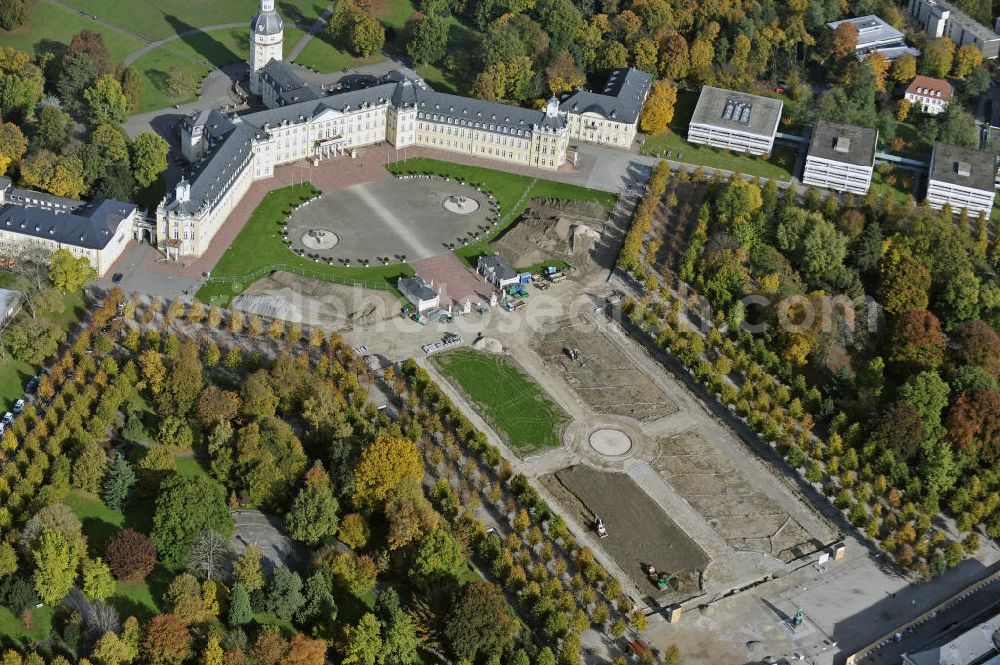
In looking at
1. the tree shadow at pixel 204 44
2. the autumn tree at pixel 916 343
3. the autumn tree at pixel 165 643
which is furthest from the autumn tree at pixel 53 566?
the tree shadow at pixel 204 44

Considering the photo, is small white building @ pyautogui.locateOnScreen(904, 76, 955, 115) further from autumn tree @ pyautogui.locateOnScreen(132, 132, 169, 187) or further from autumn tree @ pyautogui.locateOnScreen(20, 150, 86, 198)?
autumn tree @ pyautogui.locateOnScreen(20, 150, 86, 198)

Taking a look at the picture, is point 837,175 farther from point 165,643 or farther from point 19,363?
point 165,643

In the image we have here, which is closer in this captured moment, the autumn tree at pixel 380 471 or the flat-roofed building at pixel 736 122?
the autumn tree at pixel 380 471

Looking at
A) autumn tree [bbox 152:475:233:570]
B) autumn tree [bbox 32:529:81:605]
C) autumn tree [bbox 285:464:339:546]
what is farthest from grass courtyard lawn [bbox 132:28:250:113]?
autumn tree [bbox 32:529:81:605]

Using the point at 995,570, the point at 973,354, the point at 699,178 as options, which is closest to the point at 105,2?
the point at 699,178

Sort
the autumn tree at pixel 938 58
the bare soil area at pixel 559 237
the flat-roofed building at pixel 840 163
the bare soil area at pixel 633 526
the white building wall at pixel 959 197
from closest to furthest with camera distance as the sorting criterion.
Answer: the bare soil area at pixel 633 526, the bare soil area at pixel 559 237, the white building wall at pixel 959 197, the flat-roofed building at pixel 840 163, the autumn tree at pixel 938 58

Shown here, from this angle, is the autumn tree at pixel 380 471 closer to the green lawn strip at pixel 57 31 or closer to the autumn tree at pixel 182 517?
the autumn tree at pixel 182 517

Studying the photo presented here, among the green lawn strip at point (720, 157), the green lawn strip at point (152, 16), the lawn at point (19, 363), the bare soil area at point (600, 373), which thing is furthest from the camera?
the green lawn strip at point (152, 16)
